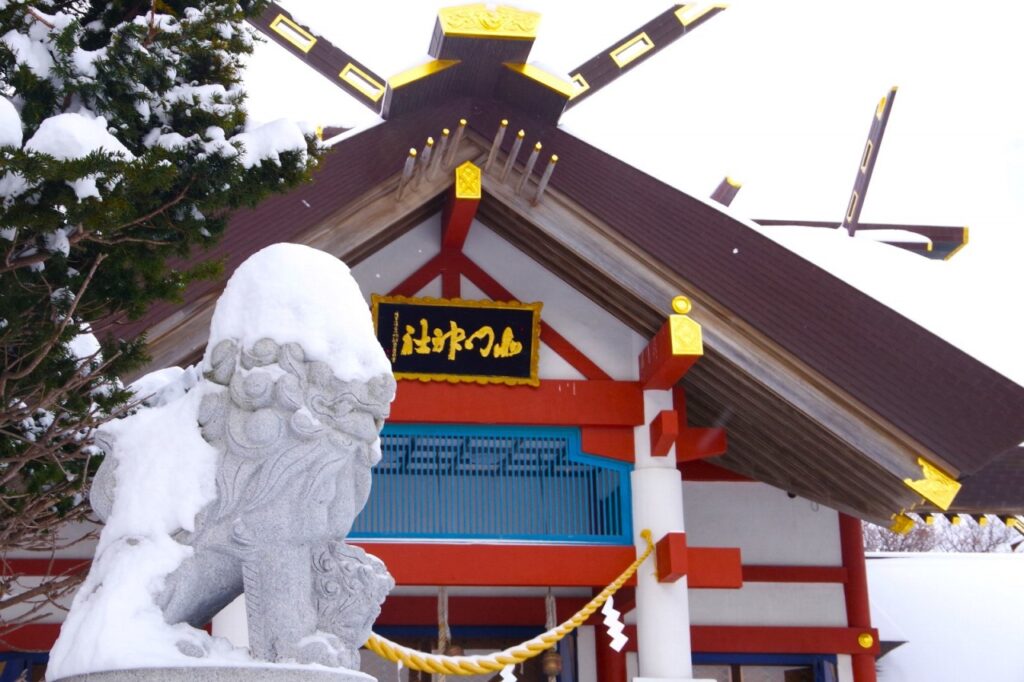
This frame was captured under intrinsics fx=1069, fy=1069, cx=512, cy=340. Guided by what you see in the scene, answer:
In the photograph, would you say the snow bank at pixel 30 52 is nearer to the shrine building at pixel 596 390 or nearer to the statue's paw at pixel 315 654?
the statue's paw at pixel 315 654

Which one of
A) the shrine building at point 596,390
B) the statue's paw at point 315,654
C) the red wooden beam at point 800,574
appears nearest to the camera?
the statue's paw at point 315,654

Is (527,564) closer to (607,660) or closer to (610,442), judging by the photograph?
(610,442)

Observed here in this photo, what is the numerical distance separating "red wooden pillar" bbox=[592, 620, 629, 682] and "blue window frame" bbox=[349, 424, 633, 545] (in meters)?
1.23

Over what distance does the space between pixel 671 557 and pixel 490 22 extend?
4062mm

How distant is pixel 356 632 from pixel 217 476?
554 millimetres

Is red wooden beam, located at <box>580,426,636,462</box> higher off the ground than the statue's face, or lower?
higher

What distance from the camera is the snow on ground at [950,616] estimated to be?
10211 mm

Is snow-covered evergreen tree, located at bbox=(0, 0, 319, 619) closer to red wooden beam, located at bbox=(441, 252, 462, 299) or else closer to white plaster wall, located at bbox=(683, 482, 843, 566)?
red wooden beam, located at bbox=(441, 252, 462, 299)

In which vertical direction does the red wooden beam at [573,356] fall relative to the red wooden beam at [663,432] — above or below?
above

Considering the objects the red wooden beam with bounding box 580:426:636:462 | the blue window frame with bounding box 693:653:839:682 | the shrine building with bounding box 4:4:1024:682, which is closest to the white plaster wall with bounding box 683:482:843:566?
the shrine building with bounding box 4:4:1024:682

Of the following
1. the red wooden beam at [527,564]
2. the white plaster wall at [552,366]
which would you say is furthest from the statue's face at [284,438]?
the white plaster wall at [552,366]

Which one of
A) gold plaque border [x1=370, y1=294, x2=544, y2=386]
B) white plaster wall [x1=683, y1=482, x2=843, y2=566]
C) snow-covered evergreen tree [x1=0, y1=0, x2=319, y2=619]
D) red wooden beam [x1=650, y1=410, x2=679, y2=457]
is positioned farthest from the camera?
white plaster wall [x1=683, y1=482, x2=843, y2=566]

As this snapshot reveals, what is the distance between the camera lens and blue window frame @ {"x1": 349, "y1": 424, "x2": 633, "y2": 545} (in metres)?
8.30

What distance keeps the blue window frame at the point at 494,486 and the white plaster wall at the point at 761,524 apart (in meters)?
1.36
